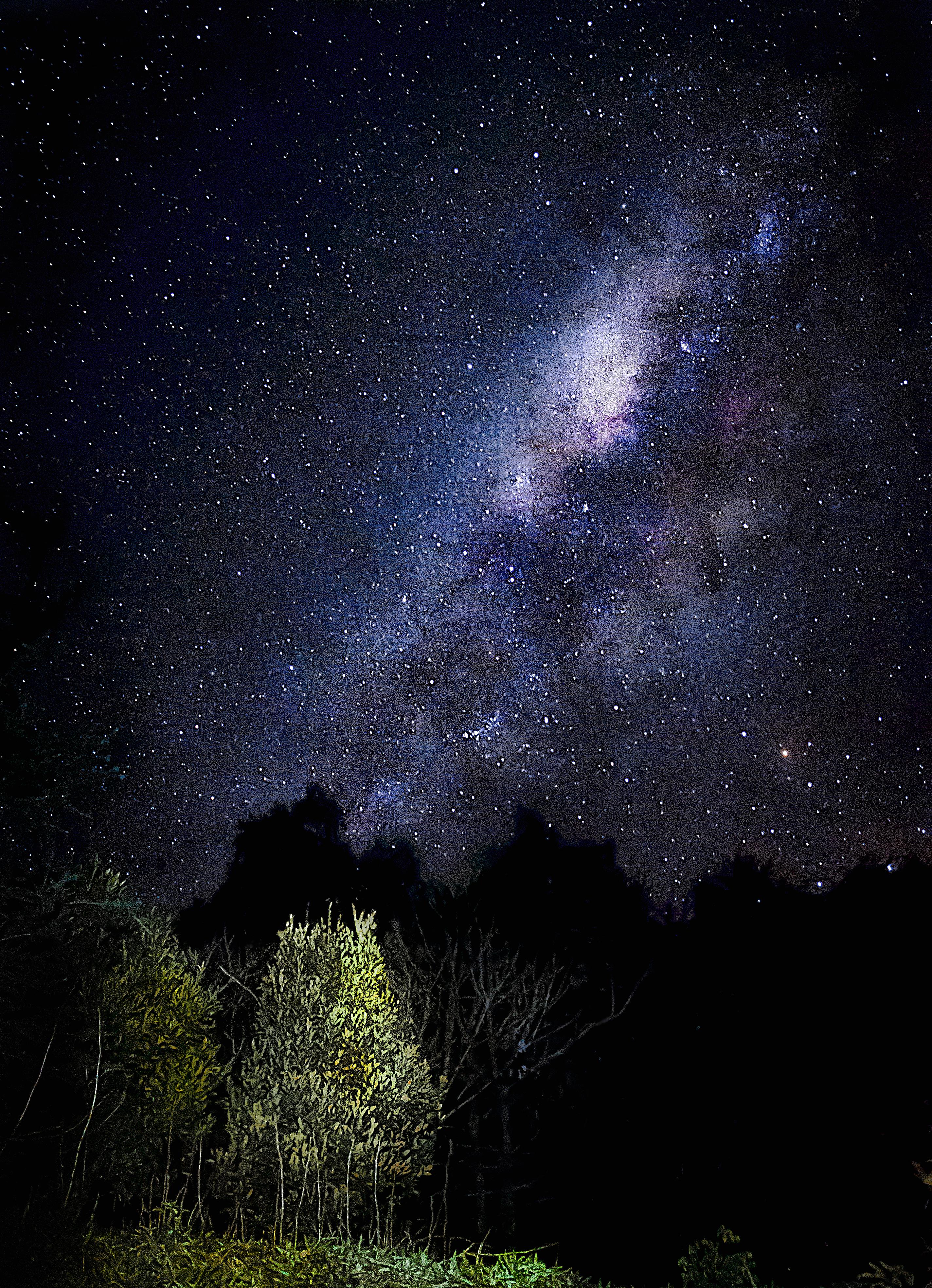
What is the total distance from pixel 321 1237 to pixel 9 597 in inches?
337

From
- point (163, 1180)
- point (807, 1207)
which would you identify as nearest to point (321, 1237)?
point (163, 1180)

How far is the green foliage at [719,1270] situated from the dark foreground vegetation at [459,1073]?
46 mm

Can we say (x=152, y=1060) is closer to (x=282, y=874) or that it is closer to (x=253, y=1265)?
(x=253, y=1265)

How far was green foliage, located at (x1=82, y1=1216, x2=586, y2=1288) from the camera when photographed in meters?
8.92

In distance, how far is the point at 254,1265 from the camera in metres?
9.45

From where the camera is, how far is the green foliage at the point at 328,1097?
12336 mm

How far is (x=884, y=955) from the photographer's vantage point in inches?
993

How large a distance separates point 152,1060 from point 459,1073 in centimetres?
962

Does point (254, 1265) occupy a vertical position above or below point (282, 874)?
below

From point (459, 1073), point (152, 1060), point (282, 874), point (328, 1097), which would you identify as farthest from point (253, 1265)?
point (282, 874)

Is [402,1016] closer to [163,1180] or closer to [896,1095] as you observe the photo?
[163,1180]

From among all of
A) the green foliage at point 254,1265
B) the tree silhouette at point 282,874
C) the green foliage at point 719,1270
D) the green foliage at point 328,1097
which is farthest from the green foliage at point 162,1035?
the tree silhouette at point 282,874

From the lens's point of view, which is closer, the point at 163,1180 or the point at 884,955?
the point at 163,1180

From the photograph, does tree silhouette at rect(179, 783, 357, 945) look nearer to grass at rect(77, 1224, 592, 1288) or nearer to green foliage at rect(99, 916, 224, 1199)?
green foliage at rect(99, 916, 224, 1199)
